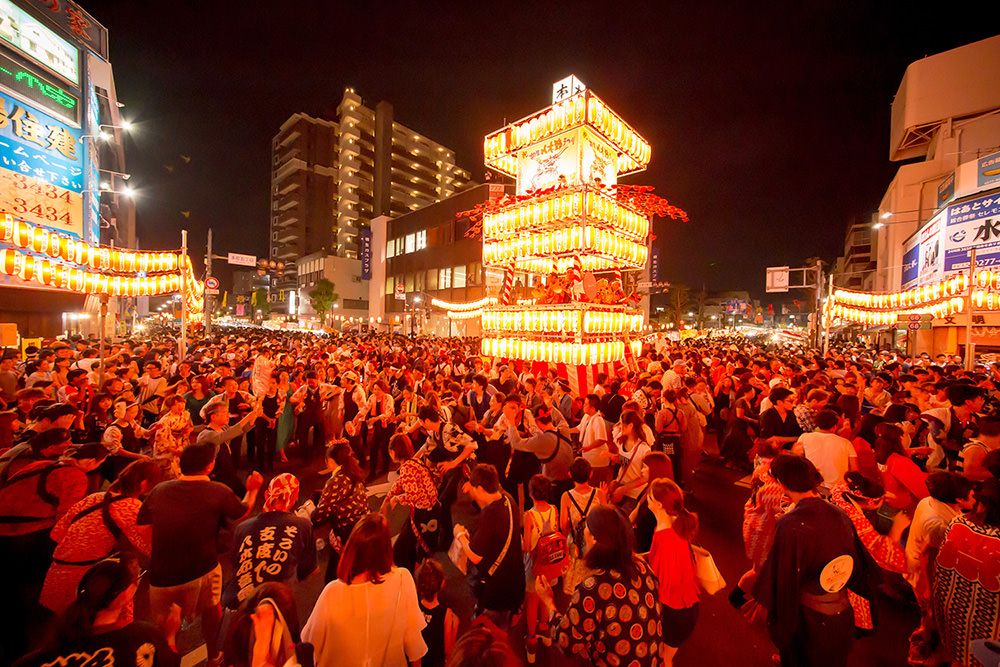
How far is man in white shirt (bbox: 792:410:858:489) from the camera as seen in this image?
4.05 metres

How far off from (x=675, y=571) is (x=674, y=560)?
7 centimetres

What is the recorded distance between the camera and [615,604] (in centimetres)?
230

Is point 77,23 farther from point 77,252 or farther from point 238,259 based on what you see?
point 77,252

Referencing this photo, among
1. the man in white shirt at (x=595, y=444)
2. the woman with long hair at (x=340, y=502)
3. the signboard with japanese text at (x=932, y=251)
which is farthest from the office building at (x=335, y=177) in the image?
the woman with long hair at (x=340, y=502)

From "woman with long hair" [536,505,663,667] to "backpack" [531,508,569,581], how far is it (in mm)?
952

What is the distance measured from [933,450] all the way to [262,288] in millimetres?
102167

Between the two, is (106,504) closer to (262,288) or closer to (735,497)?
(735,497)

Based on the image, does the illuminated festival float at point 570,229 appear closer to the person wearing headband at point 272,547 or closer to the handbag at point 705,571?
the handbag at point 705,571

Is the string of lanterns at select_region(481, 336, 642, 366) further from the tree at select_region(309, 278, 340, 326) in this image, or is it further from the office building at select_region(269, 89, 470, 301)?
the office building at select_region(269, 89, 470, 301)

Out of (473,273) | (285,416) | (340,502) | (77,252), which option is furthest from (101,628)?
(473,273)

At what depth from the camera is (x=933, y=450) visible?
495 centimetres

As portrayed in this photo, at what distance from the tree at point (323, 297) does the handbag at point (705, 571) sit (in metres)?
55.6

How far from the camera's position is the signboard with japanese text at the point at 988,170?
17500 mm

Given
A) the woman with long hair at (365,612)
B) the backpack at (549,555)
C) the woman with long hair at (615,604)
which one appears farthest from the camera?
the backpack at (549,555)
